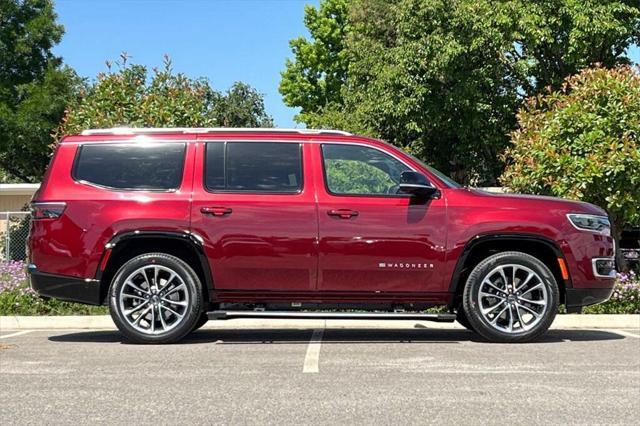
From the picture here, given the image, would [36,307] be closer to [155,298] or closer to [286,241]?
[155,298]

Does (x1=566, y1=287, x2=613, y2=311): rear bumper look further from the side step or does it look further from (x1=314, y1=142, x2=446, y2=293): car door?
(x1=314, y1=142, x2=446, y2=293): car door

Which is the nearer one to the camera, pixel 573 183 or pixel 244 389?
pixel 244 389

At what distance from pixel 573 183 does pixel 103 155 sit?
6.98 metres

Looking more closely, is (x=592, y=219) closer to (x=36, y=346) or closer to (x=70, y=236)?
(x=70, y=236)

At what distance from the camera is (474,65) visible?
21469mm

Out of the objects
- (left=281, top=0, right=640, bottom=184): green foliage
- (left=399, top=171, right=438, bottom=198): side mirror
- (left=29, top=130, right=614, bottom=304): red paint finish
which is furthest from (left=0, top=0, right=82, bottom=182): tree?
(left=399, top=171, right=438, bottom=198): side mirror

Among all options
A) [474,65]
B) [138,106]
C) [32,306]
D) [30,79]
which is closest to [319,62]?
[30,79]

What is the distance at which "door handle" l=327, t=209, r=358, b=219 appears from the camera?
22.4ft

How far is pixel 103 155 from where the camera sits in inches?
281

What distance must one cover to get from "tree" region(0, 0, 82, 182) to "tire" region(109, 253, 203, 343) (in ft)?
70.3

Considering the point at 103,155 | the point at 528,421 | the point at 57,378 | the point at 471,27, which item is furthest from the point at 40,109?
the point at 528,421

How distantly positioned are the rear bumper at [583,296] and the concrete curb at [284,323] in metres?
1.55

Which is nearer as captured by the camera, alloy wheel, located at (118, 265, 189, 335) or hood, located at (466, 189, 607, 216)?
alloy wheel, located at (118, 265, 189, 335)

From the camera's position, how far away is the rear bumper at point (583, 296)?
6969mm
